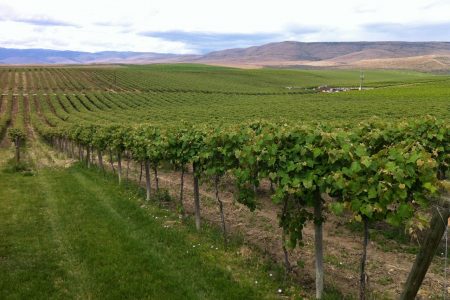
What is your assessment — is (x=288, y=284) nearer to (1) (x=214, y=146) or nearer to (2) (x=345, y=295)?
(2) (x=345, y=295)

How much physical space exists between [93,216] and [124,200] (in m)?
2.11

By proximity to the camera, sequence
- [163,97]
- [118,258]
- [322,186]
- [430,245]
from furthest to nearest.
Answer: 1. [163,97]
2. [118,258]
3. [322,186]
4. [430,245]

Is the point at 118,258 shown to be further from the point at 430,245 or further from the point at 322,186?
the point at 430,245

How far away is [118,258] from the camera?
9844mm

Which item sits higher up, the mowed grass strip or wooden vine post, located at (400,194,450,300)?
wooden vine post, located at (400,194,450,300)

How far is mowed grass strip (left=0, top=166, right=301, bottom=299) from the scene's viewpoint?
827cm

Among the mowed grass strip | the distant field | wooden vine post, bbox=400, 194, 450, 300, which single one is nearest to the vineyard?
wooden vine post, bbox=400, 194, 450, 300

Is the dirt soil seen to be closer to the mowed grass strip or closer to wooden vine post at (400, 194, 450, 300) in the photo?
the mowed grass strip

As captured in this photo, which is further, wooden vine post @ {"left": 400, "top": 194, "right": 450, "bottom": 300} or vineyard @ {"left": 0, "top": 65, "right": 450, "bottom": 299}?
vineyard @ {"left": 0, "top": 65, "right": 450, "bottom": 299}

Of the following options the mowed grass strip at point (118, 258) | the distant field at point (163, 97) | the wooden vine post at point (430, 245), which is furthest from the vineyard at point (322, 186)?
the distant field at point (163, 97)

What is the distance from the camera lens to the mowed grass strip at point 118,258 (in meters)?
8.27

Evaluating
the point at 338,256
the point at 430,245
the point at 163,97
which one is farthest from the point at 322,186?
the point at 163,97

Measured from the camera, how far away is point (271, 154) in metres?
8.40

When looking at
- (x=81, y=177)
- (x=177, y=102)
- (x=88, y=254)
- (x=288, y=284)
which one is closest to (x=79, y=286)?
(x=88, y=254)
